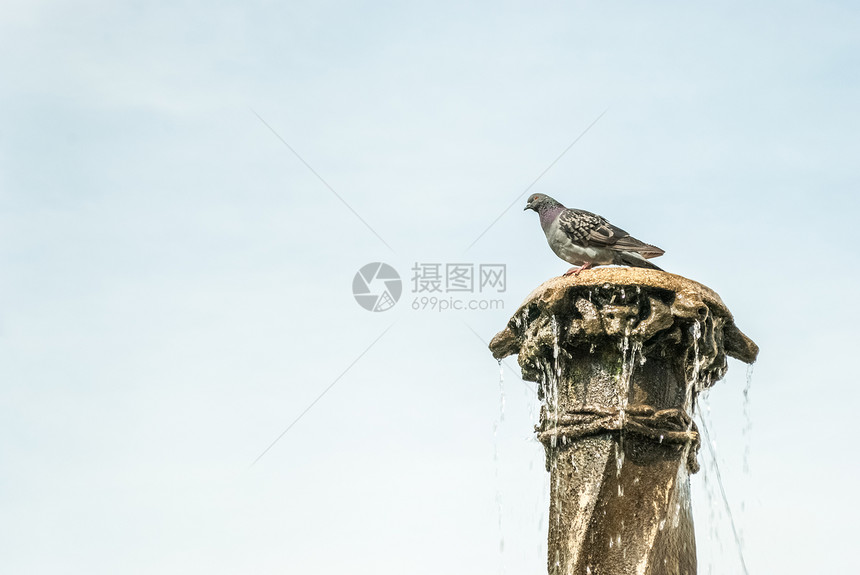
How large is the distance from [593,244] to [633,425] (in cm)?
182

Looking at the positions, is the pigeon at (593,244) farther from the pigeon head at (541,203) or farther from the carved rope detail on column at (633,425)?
the carved rope detail on column at (633,425)

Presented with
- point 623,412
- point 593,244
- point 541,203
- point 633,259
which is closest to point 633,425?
point 623,412

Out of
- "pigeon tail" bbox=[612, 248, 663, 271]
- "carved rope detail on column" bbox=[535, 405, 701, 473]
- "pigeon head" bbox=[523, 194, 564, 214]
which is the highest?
"pigeon head" bbox=[523, 194, 564, 214]

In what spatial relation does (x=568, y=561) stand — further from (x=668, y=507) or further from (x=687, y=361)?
(x=687, y=361)

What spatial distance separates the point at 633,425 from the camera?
23.6 ft

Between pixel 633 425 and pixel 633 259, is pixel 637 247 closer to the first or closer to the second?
pixel 633 259

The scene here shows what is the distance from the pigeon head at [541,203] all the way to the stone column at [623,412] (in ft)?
5.67

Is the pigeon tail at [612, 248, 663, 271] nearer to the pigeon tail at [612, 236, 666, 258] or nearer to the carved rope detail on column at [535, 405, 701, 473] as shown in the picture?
the pigeon tail at [612, 236, 666, 258]

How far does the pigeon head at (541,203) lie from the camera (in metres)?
9.19

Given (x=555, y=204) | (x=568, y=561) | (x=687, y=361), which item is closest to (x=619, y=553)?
(x=568, y=561)

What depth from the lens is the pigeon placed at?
827cm

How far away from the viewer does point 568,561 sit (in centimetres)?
721

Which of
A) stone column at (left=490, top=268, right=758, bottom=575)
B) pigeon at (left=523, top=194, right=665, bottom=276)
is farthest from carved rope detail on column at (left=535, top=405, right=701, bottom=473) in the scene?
pigeon at (left=523, top=194, right=665, bottom=276)

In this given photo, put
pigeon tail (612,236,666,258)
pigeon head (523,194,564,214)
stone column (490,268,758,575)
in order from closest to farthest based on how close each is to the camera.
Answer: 1. stone column (490,268,758,575)
2. pigeon tail (612,236,666,258)
3. pigeon head (523,194,564,214)
